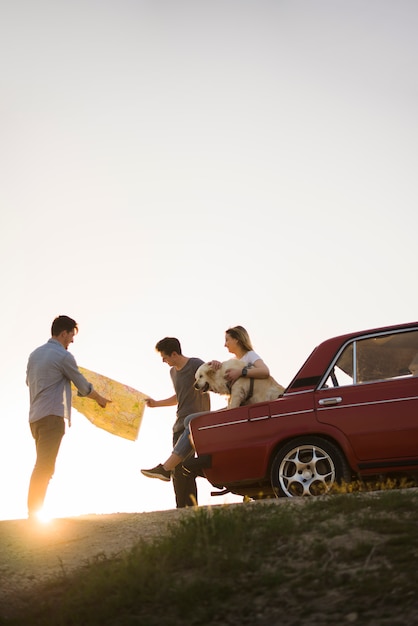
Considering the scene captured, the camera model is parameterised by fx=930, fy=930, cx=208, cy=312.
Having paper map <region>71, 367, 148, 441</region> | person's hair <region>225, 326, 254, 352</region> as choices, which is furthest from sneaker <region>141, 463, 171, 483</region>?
person's hair <region>225, 326, 254, 352</region>

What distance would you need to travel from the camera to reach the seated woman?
952 cm

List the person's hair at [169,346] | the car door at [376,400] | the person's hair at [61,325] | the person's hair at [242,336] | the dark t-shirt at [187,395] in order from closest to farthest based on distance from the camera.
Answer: the car door at [376,400], the person's hair at [242,336], the person's hair at [61,325], the dark t-shirt at [187,395], the person's hair at [169,346]

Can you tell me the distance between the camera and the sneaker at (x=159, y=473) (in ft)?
34.5

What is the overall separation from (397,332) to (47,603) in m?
4.06

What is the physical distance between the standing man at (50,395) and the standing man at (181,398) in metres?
0.97

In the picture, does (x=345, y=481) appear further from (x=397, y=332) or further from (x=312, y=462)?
(x=397, y=332)

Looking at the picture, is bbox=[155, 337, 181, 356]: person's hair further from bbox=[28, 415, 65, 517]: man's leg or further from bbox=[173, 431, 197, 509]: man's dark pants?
bbox=[28, 415, 65, 517]: man's leg

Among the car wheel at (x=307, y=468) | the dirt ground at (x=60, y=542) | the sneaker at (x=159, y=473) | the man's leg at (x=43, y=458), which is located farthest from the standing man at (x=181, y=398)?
the car wheel at (x=307, y=468)

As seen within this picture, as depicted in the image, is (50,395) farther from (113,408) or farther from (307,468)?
(307,468)

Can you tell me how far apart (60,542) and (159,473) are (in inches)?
86.9

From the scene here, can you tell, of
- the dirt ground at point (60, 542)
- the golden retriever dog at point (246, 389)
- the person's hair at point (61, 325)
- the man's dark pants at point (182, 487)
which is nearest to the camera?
the dirt ground at point (60, 542)

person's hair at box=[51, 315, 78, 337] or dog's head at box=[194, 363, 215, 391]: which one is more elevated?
person's hair at box=[51, 315, 78, 337]

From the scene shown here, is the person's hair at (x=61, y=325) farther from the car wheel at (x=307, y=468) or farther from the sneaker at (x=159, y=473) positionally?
the car wheel at (x=307, y=468)

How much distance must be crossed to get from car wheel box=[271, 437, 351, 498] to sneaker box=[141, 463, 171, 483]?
1955 millimetres
